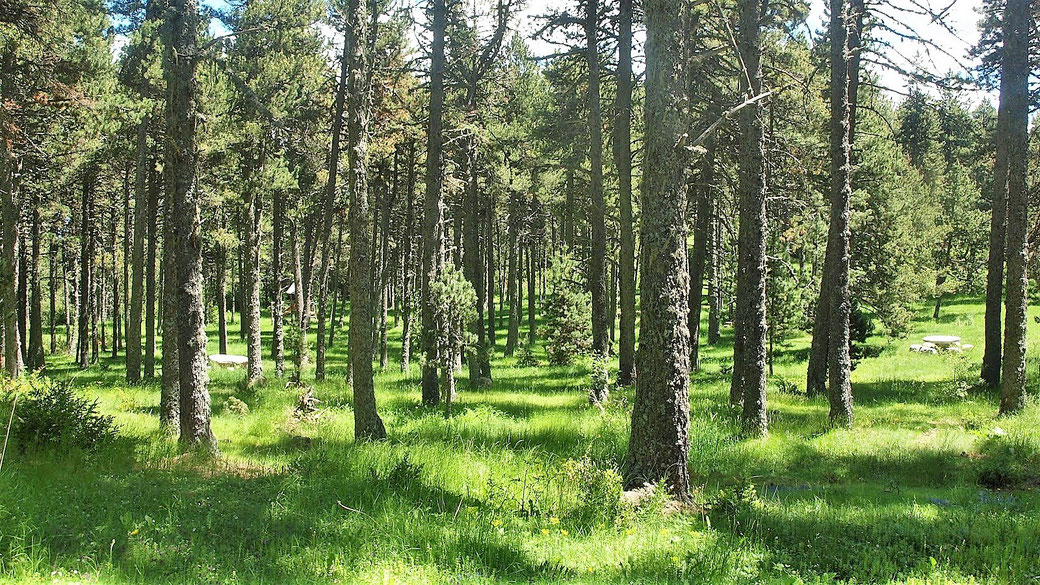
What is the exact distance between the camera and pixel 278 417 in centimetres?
1288

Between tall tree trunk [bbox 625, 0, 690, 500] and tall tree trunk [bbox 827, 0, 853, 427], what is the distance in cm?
557

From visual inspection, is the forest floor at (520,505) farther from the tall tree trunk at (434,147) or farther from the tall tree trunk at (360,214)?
the tall tree trunk at (434,147)

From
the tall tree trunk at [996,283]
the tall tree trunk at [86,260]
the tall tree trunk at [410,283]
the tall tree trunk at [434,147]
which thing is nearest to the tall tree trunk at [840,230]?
the tall tree trunk at [996,283]

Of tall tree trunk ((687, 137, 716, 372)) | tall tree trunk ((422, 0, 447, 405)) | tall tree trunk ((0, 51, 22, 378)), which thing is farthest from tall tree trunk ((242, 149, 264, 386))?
tall tree trunk ((687, 137, 716, 372))

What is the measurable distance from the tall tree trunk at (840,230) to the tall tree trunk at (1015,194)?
2.84 m

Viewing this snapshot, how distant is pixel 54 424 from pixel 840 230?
13.0 m

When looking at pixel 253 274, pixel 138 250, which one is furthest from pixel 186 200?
pixel 138 250

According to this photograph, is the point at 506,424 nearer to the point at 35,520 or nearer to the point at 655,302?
the point at 655,302

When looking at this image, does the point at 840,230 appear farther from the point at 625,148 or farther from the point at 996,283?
the point at 996,283

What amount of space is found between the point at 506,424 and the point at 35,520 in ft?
24.1

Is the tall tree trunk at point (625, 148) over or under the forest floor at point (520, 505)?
over

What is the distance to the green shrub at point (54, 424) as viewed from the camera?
870cm

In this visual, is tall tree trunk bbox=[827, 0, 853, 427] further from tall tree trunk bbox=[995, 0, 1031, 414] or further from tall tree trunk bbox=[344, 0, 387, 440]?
tall tree trunk bbox=[344, 0, 387, 440]

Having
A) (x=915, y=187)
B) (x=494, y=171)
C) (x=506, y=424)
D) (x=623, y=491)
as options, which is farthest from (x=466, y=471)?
(x=915, y=187)
